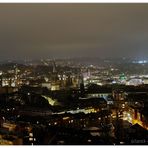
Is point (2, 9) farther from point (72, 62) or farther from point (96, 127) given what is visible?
point (96, 127)

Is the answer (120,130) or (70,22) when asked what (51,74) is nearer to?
(70,22)

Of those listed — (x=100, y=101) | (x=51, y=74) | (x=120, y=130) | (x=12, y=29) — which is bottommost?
(x=120, y=130)

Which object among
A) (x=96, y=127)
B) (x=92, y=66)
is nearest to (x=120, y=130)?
(x=96, y=127)

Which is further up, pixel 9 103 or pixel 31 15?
pixel 31 15

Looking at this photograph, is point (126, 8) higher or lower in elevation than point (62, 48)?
higher

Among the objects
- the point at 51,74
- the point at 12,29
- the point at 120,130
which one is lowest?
the point at 120,130

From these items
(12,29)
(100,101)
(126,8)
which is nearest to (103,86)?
(100,101)
